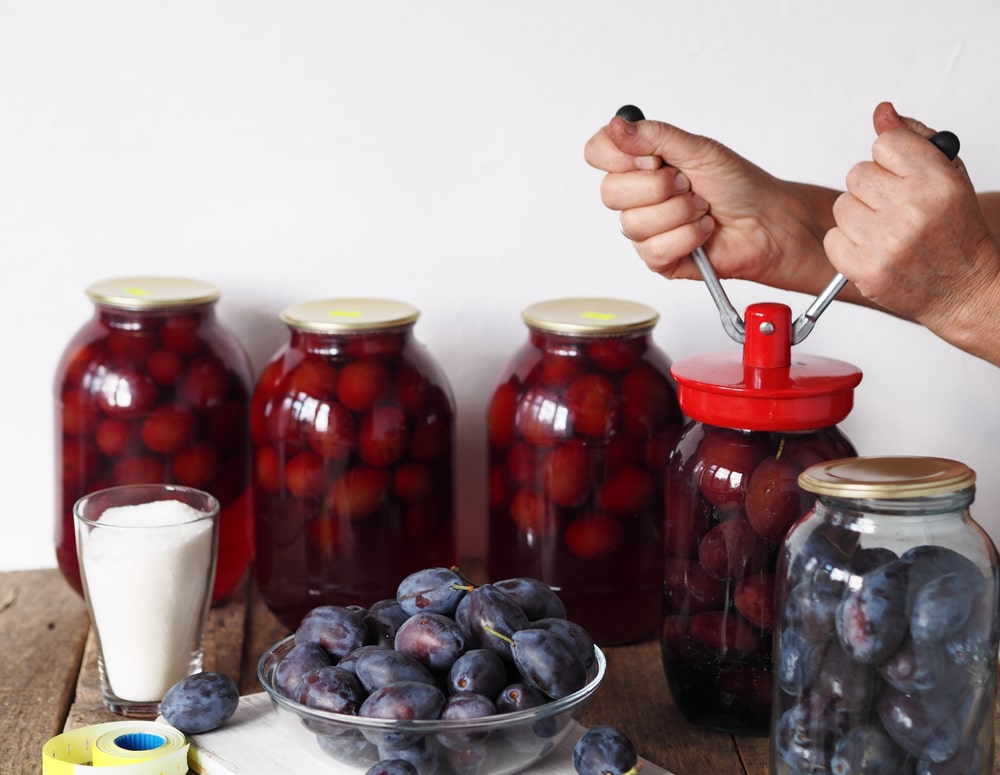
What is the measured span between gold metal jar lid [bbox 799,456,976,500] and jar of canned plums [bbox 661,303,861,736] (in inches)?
3.4

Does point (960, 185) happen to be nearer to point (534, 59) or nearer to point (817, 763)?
Answer: point (817, 763)

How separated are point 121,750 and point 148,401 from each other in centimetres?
38

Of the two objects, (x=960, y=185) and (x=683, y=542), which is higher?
(x=960, y=185)

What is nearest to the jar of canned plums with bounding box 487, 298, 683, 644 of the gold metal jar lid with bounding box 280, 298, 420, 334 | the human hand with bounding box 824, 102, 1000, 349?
the gold metal jar lid with bounding box 280, 298, 420, 334

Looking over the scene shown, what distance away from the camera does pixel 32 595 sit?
1.22m

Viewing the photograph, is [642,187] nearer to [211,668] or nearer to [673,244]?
[673,244]

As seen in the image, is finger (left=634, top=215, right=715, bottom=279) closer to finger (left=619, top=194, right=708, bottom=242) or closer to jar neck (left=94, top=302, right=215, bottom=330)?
finger (left=619, top=194, right=708, bottom=242)

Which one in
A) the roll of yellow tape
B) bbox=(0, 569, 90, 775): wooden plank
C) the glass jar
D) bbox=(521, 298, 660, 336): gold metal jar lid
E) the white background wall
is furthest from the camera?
the white background wall

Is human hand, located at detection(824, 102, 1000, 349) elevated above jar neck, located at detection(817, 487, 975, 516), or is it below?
above

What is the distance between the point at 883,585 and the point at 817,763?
0.13m

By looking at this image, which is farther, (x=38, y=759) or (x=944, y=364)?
(x=944, y=364)

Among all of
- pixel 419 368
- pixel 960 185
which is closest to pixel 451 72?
pixel 419 368

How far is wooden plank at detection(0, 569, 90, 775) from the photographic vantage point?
902mm

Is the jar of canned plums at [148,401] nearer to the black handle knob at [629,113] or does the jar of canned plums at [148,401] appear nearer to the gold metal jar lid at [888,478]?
the black handle knob at [629,113]
